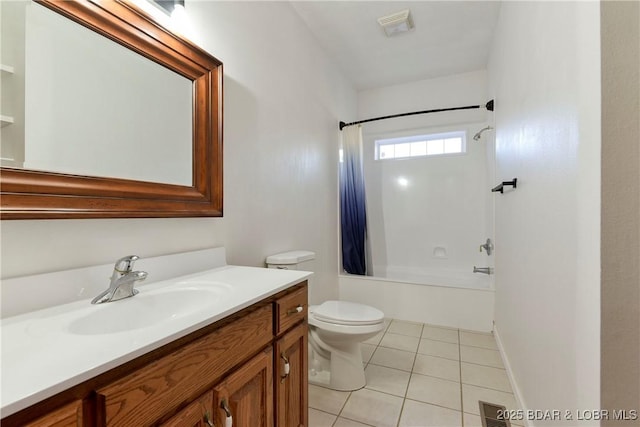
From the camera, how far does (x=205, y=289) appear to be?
105 cm

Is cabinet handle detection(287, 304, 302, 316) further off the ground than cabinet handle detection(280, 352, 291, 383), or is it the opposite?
cabinet handle detection(287, 304, 302, 316)

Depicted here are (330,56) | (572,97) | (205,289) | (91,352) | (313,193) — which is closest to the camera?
(91,352)

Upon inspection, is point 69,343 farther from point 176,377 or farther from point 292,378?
point 292,378

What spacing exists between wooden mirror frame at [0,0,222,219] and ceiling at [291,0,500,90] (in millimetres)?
1263

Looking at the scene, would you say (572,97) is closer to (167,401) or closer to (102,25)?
(167,401)

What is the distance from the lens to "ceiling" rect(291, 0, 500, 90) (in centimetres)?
207

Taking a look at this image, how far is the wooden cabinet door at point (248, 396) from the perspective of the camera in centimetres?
78

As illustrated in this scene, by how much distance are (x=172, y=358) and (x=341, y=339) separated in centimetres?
118

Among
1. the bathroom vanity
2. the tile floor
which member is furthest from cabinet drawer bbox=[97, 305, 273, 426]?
the tile floor

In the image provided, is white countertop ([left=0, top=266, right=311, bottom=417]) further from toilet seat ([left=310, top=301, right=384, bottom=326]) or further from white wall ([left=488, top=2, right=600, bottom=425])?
white wall ([left=488, top=2, right=600, bottom=425])

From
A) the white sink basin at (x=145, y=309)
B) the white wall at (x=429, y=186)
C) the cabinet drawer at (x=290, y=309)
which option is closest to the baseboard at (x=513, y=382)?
the white wall at (x=429, y=186)

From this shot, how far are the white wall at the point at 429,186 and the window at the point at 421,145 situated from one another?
0.07m

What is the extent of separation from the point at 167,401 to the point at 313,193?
6.10 feet

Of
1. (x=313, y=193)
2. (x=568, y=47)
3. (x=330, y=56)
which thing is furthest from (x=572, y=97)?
(x=330, y=56)
